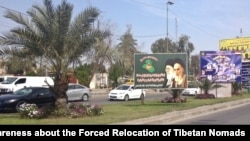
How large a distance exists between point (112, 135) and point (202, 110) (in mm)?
12852

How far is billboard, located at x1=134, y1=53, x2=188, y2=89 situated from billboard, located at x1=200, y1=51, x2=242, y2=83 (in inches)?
511

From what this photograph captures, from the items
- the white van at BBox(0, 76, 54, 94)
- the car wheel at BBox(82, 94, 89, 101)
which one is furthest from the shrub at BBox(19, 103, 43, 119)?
the white van at BBox(0, 76, 54, 94)

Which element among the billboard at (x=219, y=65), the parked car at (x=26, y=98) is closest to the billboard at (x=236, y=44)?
the billboard at (x=219, y=65)

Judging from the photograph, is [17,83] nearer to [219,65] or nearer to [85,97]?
[85,97]

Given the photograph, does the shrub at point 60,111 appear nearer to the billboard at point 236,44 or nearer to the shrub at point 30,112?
the shrub at point 30,112

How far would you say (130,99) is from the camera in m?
36.3

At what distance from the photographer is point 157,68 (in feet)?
95.0

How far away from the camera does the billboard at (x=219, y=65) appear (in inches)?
1647

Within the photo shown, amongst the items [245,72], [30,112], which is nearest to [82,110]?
[30,112]

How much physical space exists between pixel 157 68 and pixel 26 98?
994 centimetres

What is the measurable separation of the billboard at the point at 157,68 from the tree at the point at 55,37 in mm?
9165

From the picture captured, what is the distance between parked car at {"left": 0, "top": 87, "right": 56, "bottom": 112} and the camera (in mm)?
21531
